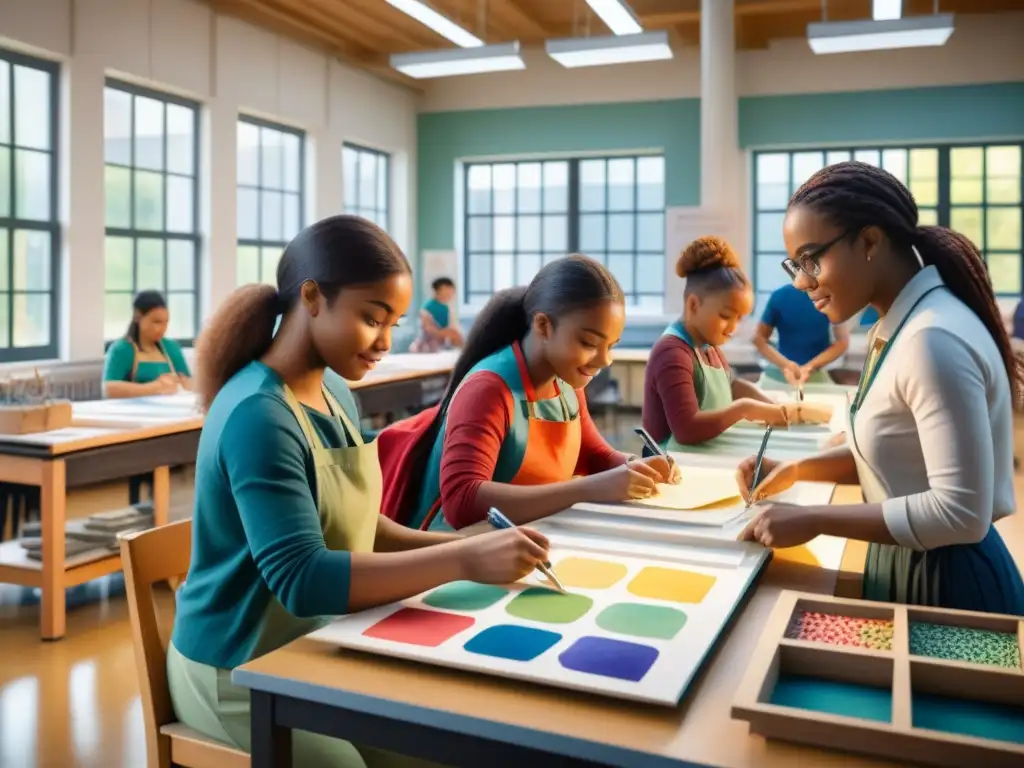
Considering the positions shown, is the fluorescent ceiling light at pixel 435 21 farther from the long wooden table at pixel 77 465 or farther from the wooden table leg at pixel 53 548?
the wooden table leg at pixel 53 548

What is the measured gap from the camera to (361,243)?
154cm

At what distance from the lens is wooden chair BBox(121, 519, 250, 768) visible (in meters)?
1.54

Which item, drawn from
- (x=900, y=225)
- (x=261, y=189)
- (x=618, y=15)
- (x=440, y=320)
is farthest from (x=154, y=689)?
(x=440, y=320)

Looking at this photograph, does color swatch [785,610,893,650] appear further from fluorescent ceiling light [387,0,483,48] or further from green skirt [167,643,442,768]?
fluorescent ceiling light [387,0,483,48]

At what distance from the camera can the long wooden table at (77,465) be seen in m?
3.54

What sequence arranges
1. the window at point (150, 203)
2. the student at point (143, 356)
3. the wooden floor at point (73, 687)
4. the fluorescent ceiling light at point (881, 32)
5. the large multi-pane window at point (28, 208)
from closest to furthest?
the wooden floor at point (73, 687), the student at point (143, 356), the large multi-pane window at point (28, 208), the fluorescent ceiling light at point (881, 32), the window at point (150, 203)

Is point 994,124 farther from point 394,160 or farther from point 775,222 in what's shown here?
point 394,160

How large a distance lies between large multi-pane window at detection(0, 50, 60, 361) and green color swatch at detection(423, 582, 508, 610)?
5697 mm

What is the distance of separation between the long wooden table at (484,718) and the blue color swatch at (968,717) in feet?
0.43

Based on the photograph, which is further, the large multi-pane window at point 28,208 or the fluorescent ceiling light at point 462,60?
the fluorescent ceiling light at point 462,60

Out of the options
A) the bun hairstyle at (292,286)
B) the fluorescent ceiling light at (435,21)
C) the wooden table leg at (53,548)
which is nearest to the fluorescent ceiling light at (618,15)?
the fluorescent ceiling light at (435,21)

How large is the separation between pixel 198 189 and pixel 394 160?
3.27m

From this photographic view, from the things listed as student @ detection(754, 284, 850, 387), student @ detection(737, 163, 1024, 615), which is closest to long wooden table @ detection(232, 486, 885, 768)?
student @ detection(737, 163, 1024, 615)

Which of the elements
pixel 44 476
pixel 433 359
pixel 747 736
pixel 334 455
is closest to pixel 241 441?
pixel 334 455
